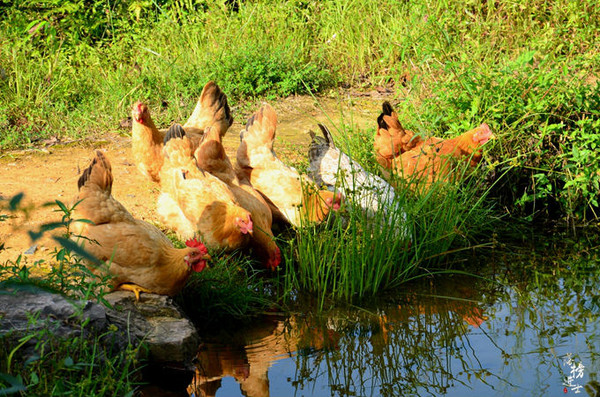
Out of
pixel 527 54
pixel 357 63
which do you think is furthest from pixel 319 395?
pixel 357 63

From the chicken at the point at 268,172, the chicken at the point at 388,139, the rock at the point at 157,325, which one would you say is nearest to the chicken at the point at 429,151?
the chicken at the point at 388,139

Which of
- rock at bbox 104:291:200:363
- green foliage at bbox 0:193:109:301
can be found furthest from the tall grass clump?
green foliage at bbox 0:193:109:301

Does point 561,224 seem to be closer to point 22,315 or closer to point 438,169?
point 438,169

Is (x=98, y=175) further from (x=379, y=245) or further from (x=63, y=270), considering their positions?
(x=379, y=245)

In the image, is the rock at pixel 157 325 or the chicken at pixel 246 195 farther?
the chicken at pixel 246 195

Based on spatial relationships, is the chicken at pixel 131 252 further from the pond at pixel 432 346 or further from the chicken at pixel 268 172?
→ the chicken at pixel 268 172

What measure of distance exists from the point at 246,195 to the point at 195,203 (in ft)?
1.59

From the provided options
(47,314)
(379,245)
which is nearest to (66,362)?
(47,314)

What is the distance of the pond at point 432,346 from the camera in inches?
143

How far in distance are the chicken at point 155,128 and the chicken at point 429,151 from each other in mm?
1593

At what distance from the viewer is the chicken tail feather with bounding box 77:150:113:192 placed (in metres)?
4.38

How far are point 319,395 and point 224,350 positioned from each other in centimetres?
74

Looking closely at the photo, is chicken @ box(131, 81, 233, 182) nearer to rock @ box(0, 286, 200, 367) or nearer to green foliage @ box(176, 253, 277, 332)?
green foliage @ box(176, 253, 277, 332)

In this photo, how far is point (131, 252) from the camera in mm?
4141
